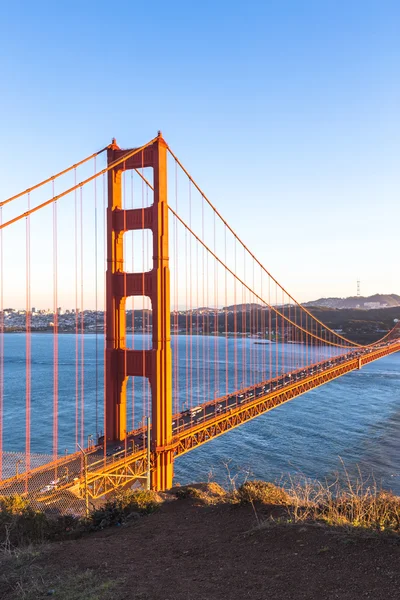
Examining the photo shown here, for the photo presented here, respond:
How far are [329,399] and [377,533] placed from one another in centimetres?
4409

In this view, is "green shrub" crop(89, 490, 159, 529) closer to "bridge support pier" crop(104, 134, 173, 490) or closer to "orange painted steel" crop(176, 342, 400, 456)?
"bridge support pier" crop(104, 134, 173, 490)

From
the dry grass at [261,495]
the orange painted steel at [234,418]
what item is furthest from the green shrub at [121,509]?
the orange painted steel at [234,418]

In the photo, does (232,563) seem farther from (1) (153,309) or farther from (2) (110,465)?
(1) (153,309)

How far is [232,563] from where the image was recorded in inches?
219

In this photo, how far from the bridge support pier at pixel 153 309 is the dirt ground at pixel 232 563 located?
1103 cm

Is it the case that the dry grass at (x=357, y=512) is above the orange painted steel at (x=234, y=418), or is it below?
above

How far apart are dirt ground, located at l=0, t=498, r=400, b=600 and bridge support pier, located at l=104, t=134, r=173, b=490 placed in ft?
36.2

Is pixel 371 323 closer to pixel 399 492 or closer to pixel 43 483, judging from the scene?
pixel 399 492

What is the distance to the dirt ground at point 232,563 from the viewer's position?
184 inches

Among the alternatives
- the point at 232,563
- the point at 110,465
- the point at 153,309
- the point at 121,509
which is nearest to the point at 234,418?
the point at 153,309

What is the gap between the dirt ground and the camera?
4.67 metres

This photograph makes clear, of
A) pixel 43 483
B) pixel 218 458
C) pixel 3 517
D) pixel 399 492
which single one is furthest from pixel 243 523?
pixel 218 458

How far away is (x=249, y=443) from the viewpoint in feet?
105

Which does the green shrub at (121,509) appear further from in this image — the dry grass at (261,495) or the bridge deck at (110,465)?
the dry grass at (261,495)
